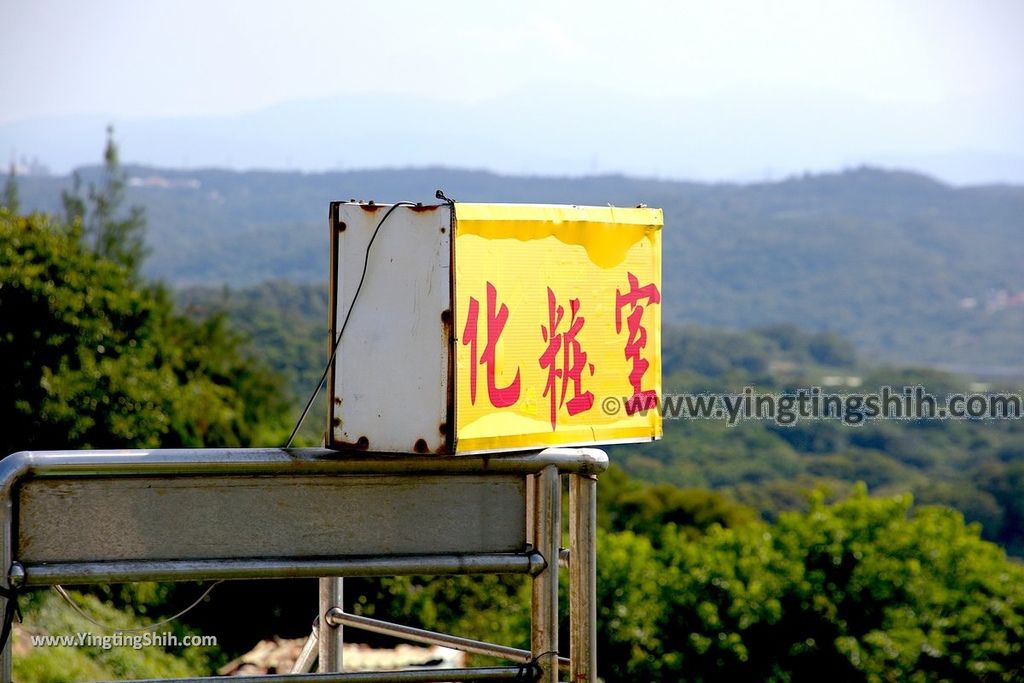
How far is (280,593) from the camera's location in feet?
56.6

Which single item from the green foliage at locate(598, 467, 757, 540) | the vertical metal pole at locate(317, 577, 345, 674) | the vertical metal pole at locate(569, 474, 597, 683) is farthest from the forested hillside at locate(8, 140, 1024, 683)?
the vertical metal pole at locate(569, 474, 597, 683)

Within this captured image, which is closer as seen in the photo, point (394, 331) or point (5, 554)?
point (5, 554)

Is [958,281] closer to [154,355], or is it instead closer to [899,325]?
[899,325]

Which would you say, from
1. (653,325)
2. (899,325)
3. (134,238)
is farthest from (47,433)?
(899,325)

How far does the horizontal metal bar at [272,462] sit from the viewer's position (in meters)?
2.33

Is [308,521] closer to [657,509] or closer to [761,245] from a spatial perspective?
[657,509]

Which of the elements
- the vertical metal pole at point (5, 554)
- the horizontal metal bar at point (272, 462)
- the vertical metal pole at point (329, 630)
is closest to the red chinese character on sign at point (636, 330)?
the horizontal metal bar at point (272, 462)

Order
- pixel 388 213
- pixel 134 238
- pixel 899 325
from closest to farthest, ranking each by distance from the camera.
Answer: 1. pixel 388 213
2. pixel 134 238
3. pixel 899 325

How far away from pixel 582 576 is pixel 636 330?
784mm

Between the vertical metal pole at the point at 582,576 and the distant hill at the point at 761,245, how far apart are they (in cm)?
10386

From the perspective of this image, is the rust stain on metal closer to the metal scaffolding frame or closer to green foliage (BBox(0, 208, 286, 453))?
the metal scaffolding frame

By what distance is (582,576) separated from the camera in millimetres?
2699

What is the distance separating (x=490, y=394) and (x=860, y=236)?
136 m

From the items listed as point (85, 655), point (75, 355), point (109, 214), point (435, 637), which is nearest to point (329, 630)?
point (435, 637)
